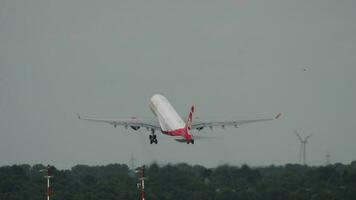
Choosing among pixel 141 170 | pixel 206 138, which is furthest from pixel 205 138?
pixel 141 170

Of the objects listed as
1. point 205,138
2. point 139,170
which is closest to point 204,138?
point 205,138

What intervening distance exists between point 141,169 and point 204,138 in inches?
540

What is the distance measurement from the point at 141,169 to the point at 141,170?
2.15 feet

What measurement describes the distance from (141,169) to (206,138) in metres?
12.9

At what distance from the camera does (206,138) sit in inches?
7790

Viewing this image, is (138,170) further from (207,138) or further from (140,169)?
(207,138)

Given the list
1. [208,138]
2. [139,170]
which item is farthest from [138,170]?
[208,138]

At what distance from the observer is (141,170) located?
192 m

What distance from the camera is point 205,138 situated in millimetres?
198875

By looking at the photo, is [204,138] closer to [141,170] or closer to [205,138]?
[205,138]

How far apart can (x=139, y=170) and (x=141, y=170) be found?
56.0 inches

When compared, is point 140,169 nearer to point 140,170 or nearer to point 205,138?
point 140,170

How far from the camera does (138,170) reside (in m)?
194

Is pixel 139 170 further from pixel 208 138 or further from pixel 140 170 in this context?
pixel 208 138
